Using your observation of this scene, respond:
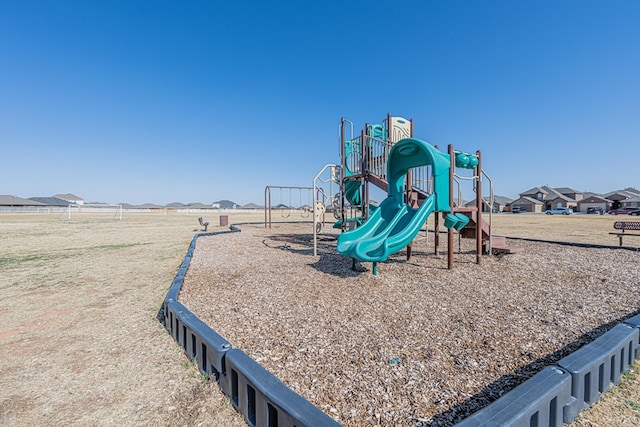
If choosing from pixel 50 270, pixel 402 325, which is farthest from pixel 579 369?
pixel 50 270

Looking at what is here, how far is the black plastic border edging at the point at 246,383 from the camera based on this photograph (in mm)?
1881

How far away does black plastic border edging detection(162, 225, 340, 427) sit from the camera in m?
1.88

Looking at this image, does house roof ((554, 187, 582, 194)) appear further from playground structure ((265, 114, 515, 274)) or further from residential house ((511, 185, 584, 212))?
playground structure ((265, 114, 515, 274))

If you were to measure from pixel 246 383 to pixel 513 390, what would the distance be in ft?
6.16

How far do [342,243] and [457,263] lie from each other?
10.3ft

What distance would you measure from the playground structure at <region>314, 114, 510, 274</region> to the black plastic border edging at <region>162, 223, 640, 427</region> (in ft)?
11.2

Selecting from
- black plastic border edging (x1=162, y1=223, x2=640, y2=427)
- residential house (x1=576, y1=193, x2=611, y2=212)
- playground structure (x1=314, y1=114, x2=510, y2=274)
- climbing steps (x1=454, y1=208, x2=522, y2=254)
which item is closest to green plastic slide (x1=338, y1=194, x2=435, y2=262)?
playground structure (x1=314, y1=114, x2=510, y2=274)

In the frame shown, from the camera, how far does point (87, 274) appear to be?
709cm

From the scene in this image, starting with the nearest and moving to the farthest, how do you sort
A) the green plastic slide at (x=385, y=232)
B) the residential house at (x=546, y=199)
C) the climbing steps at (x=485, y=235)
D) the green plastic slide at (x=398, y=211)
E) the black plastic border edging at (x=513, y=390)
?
the black plastic border edging at (x=513, y=390) → the green plastic slide at (x=385, y=232) → the green plastic slide at (x=398, y=211) → the climbing steps at (x=485, y=235) → the residential house at (x=546, y=199)

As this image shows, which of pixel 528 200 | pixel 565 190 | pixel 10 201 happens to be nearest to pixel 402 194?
pixel 528 200

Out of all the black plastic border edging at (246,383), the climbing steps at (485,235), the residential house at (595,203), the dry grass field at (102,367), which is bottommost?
the dry grass field at (102,367)

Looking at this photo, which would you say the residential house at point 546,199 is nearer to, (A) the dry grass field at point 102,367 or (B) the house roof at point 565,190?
(B) the house roof at point 565,190

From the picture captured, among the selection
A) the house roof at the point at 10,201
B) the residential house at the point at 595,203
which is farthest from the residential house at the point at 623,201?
the house roof at the point at 10,201

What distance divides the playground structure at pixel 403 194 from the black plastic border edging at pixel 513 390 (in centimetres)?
343
